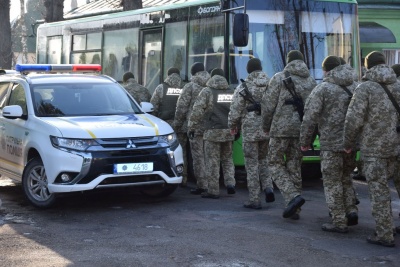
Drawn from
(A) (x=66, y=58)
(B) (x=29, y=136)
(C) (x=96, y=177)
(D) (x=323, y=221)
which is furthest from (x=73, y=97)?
(A) (x=66, y=58)

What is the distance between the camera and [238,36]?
12.3 metres

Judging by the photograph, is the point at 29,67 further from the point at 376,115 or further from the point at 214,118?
the point at 376,115

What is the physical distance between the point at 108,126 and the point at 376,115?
3.61 m

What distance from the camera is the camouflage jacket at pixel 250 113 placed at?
10734 millimetres

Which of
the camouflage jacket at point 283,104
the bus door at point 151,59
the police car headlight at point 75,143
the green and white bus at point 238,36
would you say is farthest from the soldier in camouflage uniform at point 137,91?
the camouflage jacket at point 283,104

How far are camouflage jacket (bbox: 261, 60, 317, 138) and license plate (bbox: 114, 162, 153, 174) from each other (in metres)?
1.55

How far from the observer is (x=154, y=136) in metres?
10.8

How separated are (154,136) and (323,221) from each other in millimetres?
2389

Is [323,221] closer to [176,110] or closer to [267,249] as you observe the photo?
[267,249]

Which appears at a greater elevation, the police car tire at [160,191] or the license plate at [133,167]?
the license plate at [133,167]

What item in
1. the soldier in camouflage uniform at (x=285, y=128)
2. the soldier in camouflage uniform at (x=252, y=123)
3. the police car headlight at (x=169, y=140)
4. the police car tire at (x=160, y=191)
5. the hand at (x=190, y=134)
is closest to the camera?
the soldier in camouflage uniform at (x=285, y=128)

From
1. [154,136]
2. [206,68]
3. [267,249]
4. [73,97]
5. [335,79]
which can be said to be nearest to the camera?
[267,249]

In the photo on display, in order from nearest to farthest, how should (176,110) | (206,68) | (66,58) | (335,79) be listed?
1. (335,79)
2. (176,110)
3. (206,68)
4. (66,58)

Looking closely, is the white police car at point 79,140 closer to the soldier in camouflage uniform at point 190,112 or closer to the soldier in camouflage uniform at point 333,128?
the soldier in camouflage uniform at point 190,112
